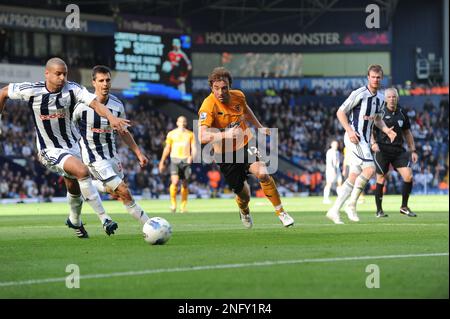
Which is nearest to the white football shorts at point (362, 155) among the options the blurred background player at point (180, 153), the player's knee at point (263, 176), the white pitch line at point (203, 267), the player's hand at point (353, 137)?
the player's hand at point (353, 137)

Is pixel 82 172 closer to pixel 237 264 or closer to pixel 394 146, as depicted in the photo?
pixel 237 264

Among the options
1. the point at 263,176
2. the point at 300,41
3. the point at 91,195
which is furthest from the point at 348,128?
the point at 300,41

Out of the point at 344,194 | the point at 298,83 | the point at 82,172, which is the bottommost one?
the point at 344,194

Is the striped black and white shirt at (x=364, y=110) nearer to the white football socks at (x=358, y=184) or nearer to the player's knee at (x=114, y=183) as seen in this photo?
the white football socks at (x=358, y=184)

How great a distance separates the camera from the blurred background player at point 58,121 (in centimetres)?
1303

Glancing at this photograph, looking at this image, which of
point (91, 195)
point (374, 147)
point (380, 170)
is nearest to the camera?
point (91, 195)

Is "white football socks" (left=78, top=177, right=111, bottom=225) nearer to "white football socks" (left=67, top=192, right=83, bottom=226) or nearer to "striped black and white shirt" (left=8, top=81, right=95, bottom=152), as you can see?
"white football socks" (left=67, top=192, right=83, bottom=226)

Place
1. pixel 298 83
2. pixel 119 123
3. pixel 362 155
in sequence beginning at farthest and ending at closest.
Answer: pixel 298 83 → pixel 362 155 → pixel 119 123

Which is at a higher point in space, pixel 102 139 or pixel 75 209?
pixel 102 139

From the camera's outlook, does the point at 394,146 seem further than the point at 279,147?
No

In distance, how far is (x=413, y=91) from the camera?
60156mm

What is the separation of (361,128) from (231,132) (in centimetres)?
380

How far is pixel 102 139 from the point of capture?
1480cm

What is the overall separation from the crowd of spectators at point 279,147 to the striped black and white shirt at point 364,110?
72.7 feet
